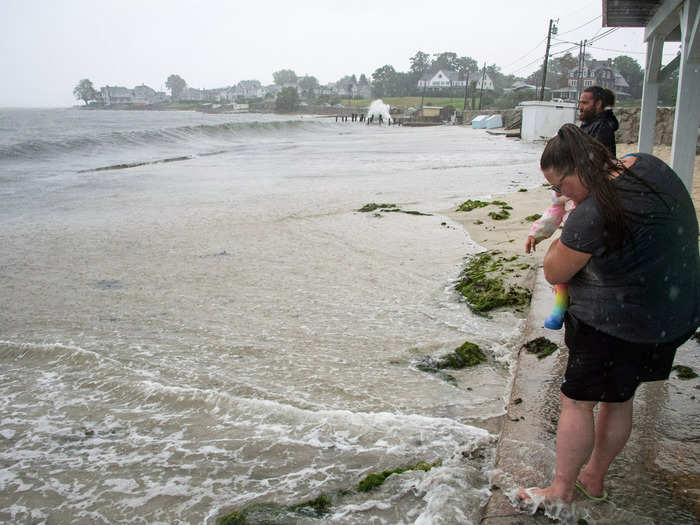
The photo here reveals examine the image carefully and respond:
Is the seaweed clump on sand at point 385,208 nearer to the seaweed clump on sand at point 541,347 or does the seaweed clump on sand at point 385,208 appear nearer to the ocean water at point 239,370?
the ocean water at point 239,370

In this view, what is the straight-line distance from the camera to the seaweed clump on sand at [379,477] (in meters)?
2.84

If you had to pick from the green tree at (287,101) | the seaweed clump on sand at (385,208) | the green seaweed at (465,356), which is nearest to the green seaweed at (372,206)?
the seaweed clump on sand at (385,208)

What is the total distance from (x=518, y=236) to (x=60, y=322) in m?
6.22

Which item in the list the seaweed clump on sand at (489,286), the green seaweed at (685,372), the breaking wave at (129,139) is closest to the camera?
the green seaweed at (685,372)

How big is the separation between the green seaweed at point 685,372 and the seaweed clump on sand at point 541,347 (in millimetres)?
770

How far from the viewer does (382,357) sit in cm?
455

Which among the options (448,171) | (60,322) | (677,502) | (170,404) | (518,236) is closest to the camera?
(677,502)

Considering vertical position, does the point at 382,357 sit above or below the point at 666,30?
below

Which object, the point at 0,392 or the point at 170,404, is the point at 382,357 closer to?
the point at 170,404

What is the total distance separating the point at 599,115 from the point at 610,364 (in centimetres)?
344

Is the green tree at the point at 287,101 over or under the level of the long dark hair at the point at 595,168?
over

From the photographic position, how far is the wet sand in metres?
2.38

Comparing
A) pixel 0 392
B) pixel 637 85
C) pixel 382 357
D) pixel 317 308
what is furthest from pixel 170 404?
pixel 637 85

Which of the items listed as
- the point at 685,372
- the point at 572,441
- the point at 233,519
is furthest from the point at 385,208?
the point at 572,441
